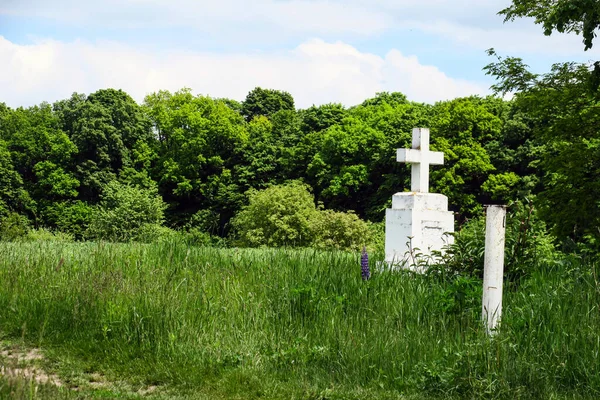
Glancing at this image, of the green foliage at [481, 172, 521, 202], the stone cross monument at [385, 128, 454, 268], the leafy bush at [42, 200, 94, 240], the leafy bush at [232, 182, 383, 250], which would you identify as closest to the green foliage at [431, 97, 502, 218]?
the green foliage at [481, 172, 521, 202]

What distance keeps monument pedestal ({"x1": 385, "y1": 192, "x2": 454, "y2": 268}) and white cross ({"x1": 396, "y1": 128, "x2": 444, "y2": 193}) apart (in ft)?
2.07

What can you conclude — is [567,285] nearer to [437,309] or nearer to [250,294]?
[437,309]

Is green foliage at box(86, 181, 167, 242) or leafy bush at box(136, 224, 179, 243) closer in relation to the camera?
leafy bush at box(136, 224, 179, 243)

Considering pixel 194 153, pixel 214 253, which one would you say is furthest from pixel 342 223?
pixel 214 253

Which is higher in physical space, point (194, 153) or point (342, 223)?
point (194, 153)

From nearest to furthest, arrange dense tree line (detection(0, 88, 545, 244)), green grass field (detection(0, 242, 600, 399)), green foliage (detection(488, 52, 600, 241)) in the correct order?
green grass field (detection(0, 242, 600, 399)) → green foliage (detection(488, 52, 600, 241)) → dense tree line (detection(0, 88, 545, 244))

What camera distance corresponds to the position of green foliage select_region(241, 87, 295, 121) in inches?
2410

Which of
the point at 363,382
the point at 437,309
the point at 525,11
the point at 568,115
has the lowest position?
the point at 363,382

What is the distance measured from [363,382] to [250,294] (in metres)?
1.91

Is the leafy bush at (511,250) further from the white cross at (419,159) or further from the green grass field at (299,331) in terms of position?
the white cross at (419,159)

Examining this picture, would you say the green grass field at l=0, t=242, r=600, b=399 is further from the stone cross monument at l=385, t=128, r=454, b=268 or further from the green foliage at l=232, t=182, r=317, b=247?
the green foliage at l=232, t=182, r=317, b=247

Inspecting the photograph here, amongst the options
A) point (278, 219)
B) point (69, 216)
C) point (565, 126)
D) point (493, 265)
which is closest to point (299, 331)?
point (493, 265)

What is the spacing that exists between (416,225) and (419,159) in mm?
1497

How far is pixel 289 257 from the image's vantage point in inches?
355
